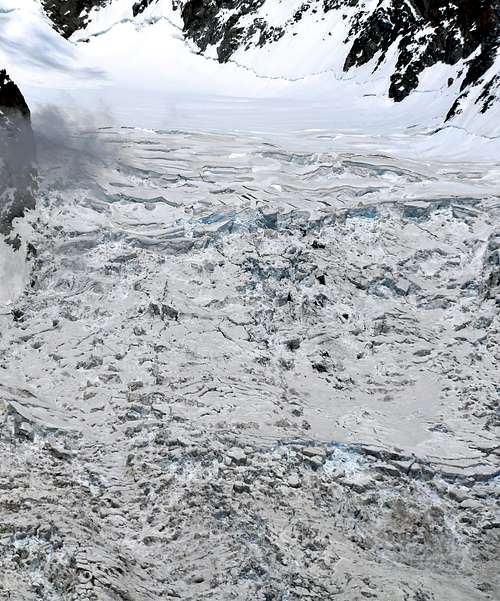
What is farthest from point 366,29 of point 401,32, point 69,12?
point 69,12

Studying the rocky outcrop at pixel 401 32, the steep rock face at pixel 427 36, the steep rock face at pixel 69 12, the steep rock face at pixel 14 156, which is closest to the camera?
the steep rock face at pixel 14 156

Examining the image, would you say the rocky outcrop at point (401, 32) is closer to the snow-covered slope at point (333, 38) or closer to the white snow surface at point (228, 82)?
the snow-covered slope at point (333, 38)

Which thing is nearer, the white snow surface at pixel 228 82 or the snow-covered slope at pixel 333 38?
the white snow surface at pixel 228 82

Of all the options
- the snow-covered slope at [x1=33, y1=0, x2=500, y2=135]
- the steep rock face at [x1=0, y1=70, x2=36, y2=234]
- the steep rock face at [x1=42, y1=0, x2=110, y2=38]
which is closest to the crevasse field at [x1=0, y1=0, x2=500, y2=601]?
the steep rock face at [x1=0, y1=70, x2=36, y2=234]

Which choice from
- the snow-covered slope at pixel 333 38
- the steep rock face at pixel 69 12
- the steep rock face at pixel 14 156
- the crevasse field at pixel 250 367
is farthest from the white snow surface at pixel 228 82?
the steep rock face at pixel 14 156

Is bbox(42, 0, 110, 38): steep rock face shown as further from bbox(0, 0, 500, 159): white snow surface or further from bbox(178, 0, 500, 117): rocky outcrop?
bbox(178, 0, 500, 117): rocky outcrop

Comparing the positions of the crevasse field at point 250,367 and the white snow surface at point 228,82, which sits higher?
the white snow surface at point 228,82

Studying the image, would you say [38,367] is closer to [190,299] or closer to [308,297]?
[190,299]

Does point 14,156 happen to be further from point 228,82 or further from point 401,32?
point 228,82

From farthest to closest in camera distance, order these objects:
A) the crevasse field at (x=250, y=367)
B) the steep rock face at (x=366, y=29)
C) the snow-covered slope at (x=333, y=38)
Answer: the steep rock face at (x=366, y=29) < the snow-covered slope at (x=333, y=38) < the crevasse field at (x=250, y=367)
